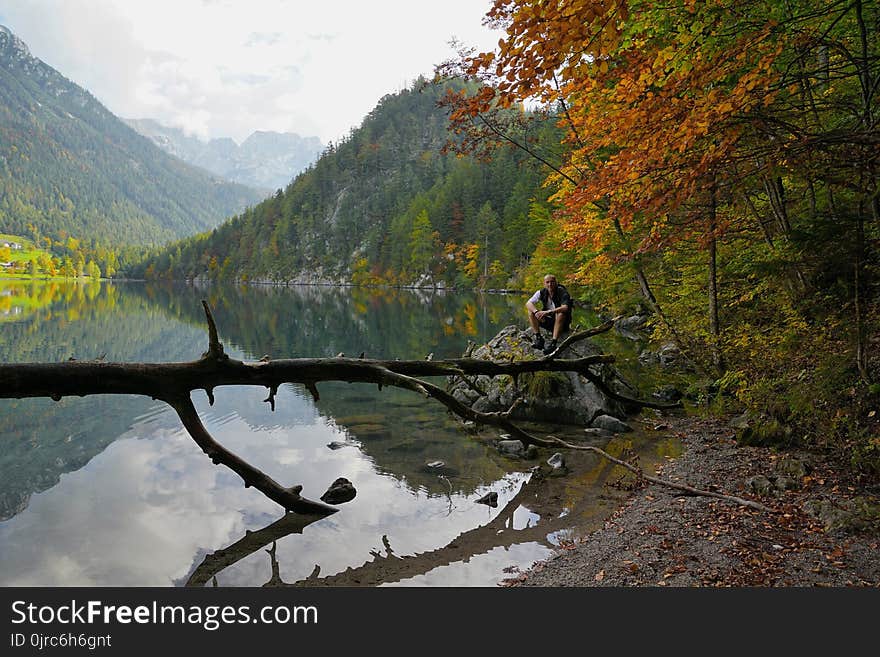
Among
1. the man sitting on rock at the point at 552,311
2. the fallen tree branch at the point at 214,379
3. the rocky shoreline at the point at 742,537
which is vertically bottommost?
the rocky shoreline at the point at 742,537

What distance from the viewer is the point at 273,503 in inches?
315

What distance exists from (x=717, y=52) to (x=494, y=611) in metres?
6.03

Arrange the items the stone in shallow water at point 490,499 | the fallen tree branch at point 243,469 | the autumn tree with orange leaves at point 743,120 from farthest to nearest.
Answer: the stone in shallow water at point 490,499
the fallen tree branch at point 243,469
the autumn tree with orange leaves at point 743,120

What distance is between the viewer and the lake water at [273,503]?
6227 mm

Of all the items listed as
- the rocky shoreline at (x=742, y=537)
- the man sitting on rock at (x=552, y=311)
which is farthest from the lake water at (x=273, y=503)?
the man sitting on rock at (x=552, y=311)

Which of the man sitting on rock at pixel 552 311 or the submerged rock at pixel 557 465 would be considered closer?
the submerged rock at pixel 557 465

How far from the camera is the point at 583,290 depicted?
3462 centimetres

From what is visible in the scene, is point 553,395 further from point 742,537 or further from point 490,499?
point 742,537

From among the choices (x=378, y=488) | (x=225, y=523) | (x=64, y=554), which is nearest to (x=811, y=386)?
(x=378, y=488)

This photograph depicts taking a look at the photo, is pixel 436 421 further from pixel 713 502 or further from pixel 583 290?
pixel 583 290

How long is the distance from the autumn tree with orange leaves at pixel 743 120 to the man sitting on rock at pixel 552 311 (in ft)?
8.18

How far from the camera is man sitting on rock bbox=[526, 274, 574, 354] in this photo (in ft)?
36.9

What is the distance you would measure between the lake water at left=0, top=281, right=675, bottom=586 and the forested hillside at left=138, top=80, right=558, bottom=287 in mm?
46242

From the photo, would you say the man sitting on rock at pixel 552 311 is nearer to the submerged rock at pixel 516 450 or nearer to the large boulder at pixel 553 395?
the large boulder at pixel 553 395
